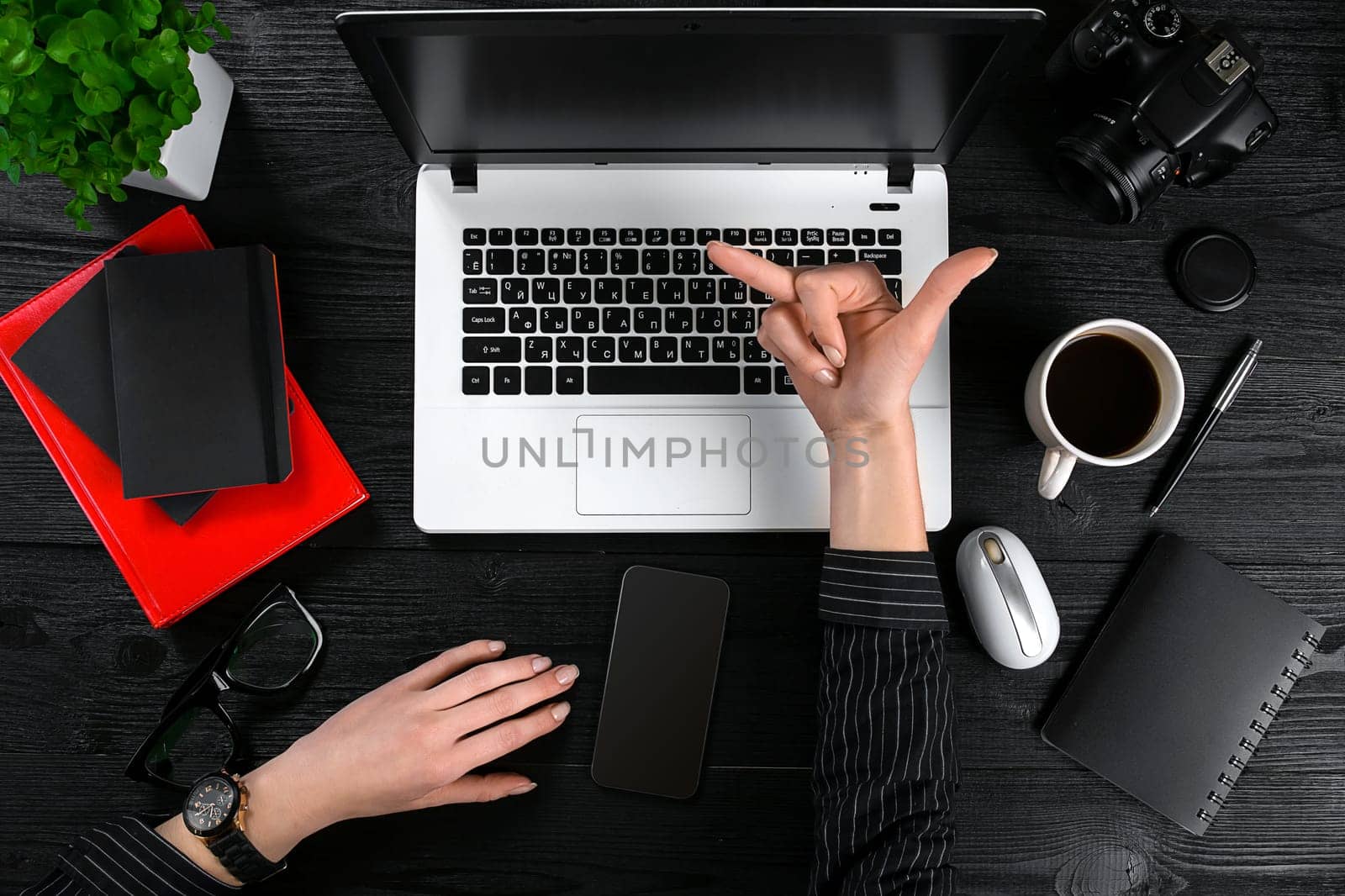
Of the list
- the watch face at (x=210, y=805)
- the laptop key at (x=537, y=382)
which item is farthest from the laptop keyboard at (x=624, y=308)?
the watch face at (x=210, y=805)

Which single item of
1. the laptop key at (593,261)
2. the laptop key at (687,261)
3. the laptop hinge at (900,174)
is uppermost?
the laptop hinge at (900,174)

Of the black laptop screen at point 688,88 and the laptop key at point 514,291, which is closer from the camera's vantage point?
the black laptop screen at point 688,88

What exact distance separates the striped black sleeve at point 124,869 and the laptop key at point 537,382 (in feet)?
1.82

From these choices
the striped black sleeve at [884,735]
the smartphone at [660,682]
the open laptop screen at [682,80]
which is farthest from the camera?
the smartphone at [660,682]

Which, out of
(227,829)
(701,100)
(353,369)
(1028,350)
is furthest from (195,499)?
(1028,350)

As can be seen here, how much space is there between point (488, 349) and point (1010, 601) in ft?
1.90

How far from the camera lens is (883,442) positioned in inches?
30.4

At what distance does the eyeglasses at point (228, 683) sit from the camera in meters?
0.81

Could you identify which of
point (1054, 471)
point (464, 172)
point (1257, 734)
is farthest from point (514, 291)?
point (1257, 734)

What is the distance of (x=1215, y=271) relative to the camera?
86 centimetres

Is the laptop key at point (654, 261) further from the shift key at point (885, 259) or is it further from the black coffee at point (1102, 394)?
the black coffee at point (1102, 394)

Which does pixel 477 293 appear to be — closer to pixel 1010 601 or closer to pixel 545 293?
pixel 545 293

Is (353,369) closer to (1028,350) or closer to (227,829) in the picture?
(227,829)

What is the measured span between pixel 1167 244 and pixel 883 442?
0.41 meters
